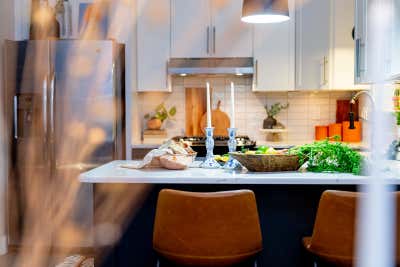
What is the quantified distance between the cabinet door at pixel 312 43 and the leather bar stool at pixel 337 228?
2.56 meters

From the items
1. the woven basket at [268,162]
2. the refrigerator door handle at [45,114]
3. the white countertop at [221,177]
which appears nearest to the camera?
the white countertop at [221,177]

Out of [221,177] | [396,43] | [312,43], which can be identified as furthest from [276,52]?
[221,177]

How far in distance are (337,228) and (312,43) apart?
2.81 meters

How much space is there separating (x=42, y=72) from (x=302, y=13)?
2.24 m

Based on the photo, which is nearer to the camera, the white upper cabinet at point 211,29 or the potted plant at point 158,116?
the white upper cabinet at point 211,29

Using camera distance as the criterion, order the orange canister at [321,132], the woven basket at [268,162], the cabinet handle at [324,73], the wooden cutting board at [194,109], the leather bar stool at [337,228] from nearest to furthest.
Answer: the leather bar stool at [337,228] < the woven basket at [268,162] < the cabinet handle at [324,73] < the orange canister at [321,132] < the wooden cutting board at [194,109]

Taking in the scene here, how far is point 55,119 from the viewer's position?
3.83 meters

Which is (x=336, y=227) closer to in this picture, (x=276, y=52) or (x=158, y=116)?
(x=276, y=52)

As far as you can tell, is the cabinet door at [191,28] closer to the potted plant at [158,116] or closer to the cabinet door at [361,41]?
the potted plant at [158,116]

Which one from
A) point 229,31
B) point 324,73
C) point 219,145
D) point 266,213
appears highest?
point 229,31

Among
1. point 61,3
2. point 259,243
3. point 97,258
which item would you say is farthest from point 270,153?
point 61,3

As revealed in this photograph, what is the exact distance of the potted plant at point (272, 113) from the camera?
466cm

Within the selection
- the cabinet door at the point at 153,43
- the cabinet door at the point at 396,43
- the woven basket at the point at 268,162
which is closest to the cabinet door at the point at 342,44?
the cabinet door at the point at 396,43

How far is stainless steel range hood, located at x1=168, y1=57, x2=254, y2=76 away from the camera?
439 centimetres
